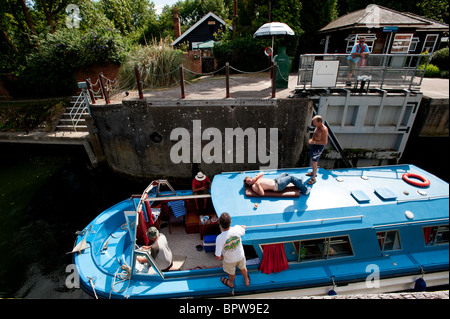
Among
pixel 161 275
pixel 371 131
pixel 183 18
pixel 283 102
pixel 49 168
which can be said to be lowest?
pixel 49 168

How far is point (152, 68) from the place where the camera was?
1103 cm

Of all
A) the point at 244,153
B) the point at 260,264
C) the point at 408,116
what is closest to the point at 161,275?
the point at 260,264

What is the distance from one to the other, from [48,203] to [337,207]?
929 centimetres

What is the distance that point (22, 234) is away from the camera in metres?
6.87

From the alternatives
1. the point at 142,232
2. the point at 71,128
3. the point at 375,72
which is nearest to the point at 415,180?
the point at 375,72

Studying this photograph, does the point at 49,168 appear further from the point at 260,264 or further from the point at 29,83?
the point at 260,264

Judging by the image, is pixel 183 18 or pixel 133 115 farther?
pixel 183 18

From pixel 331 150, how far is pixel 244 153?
316cm

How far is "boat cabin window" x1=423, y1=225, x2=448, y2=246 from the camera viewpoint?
179 inches

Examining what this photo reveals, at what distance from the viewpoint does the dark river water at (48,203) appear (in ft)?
18.2

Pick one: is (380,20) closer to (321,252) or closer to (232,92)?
(232,92)

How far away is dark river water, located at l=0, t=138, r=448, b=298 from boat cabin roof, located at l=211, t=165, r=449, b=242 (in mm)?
3931

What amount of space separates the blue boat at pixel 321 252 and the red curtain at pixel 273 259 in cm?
2
